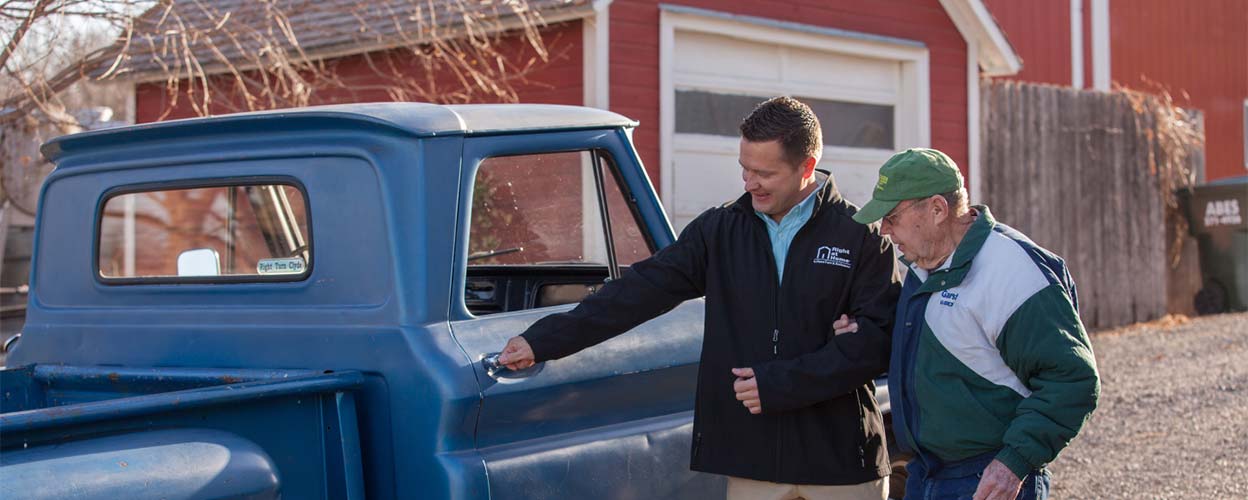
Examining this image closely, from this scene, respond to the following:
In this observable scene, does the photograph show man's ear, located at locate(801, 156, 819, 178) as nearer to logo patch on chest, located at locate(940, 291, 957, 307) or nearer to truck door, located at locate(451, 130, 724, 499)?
logo patch on chest, located at locate(940, 291, 957, 307)

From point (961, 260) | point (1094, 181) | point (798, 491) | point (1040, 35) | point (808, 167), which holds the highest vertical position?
point (1040, 35)

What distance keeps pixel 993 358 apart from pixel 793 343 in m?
0.51

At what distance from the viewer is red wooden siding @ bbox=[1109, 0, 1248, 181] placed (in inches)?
769

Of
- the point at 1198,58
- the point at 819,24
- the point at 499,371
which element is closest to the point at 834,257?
the point at 499,371

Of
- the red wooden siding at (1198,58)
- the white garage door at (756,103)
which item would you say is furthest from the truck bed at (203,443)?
the red wooden siding at (1198,58)

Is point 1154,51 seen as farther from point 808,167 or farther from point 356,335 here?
point 356,335

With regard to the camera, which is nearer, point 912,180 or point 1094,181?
point 912,180

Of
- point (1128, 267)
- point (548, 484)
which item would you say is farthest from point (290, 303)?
point (1128, 267)

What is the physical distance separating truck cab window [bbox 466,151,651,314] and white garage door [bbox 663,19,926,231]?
5638mm

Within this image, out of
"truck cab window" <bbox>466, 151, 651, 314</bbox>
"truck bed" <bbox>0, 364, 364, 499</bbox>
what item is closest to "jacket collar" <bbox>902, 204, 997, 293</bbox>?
"truck cab window" <bbox>466, 151, 651, 314</bbox>

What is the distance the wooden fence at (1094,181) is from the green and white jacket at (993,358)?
10.2m

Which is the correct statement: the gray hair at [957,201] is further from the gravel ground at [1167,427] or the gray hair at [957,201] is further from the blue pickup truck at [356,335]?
the gravel ground at [1167,427]

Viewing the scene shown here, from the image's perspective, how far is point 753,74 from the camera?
35.4 ft

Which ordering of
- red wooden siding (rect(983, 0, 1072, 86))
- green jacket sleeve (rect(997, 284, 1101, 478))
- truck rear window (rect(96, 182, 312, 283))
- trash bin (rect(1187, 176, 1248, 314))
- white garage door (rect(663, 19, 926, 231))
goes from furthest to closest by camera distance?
red wooden siding (rect(983, 0, 1072, 86)) → trash bin (rect(1187, 176, 1248, 314)) → white garage door (rect(663, 19, 926, 231)) → truck rear window (rect(96, 182, 312, 283)) → green jacket sleeve (rect(997, 284, 1101, 478))
